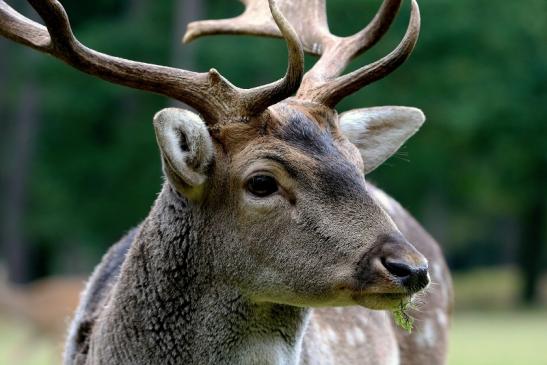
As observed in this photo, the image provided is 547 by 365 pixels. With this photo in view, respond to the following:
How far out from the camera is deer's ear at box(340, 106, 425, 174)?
5879 mm

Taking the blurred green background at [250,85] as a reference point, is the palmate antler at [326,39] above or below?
above

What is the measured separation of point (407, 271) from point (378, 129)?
1448 mm

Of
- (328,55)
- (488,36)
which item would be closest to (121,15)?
(488,36)

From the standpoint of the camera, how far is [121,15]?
121 ft

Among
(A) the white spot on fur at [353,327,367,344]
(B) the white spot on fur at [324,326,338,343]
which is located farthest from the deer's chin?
(A) the white spot on fur at [353,327,367,344]

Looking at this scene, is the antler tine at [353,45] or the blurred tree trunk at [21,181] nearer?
the antler tine at [353,45]

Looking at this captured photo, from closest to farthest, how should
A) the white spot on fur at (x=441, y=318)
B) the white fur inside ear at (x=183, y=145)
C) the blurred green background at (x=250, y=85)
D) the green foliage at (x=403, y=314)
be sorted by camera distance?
the green foliage at (x=403, y=314) → the white fur inside ear at (x=183, y=145) → the white spot on fur at (x=441, y=318) → the blurred green background at (x=250, y=85)

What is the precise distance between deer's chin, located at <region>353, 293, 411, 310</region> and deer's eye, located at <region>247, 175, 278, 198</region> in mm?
615

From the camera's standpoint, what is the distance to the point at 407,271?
4.69 m

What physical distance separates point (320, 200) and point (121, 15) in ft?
107

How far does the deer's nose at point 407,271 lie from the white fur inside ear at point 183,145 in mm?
976

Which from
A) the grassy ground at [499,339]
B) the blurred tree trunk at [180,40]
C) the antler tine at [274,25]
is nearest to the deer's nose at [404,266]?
the antler tine at [274,25]

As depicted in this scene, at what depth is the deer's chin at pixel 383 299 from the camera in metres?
4.80

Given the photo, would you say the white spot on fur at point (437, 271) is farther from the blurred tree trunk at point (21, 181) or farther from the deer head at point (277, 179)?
the blurred tree trunk at point (21, 181)
